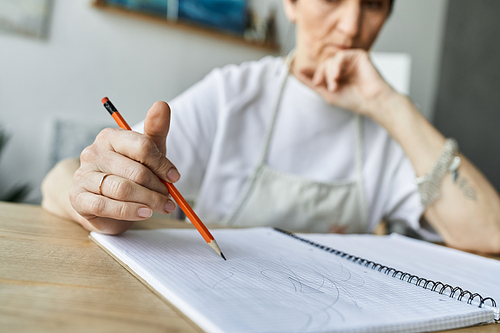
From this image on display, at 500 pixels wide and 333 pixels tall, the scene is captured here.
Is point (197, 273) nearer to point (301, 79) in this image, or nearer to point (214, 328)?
point (214, 328)

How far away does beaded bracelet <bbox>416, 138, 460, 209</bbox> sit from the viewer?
2.88ft

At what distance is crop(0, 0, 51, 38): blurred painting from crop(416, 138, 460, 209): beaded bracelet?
1831mm

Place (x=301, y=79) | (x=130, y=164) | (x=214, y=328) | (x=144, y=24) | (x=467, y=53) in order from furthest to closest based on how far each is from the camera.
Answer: (x=467, y=53) → (x=144, y=24) → (x=301, y=79) → (x=130, y=164) → (x=214, y=328)

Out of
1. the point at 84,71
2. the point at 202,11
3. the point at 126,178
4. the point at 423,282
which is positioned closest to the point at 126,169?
the point at 126,178

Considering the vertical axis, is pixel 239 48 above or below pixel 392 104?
above

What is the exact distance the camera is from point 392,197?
3.47ft

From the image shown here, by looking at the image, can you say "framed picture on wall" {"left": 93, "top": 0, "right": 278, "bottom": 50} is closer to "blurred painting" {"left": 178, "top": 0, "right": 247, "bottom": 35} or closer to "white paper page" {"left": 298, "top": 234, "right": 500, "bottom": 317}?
"blurred painting" {"left": 178, "top": 0, "right": 247, "bottom": 35}

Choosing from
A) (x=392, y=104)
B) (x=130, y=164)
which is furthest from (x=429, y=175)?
(x=130, y=164)

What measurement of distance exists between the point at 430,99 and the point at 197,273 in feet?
8.54

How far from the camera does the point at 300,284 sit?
354mm

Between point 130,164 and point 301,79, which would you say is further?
point 301,79

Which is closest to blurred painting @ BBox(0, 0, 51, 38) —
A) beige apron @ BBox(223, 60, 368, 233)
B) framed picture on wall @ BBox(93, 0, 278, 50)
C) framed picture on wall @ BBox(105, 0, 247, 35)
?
framed picture on wall @ BBox(93, 0, 278, 50)

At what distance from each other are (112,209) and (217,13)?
190cm

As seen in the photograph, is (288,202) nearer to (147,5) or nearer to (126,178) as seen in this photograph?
(126,178)
